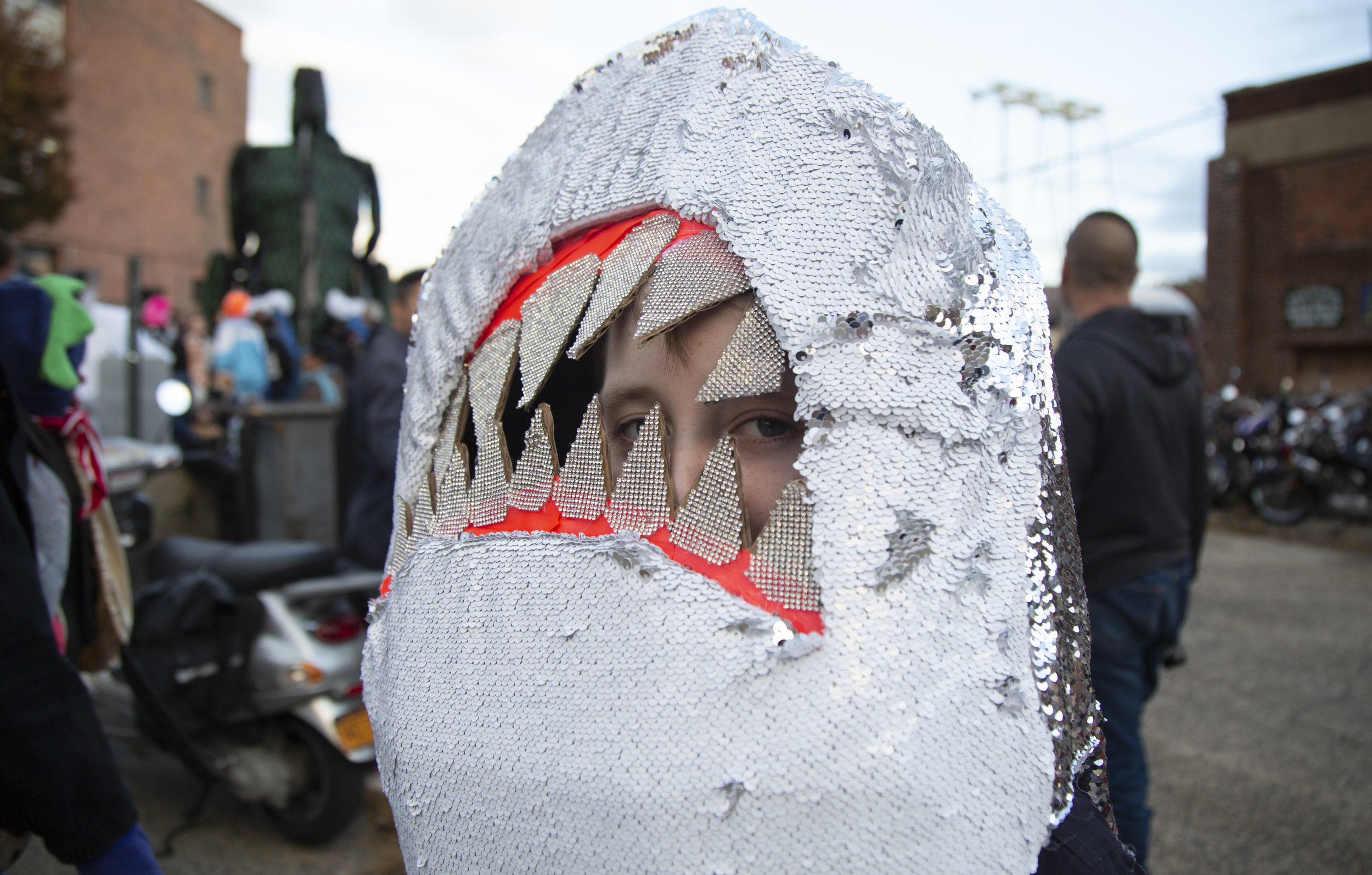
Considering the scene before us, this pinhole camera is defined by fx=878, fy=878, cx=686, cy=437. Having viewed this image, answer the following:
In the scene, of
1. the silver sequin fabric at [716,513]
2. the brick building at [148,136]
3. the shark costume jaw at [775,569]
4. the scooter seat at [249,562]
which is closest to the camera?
the shark costume jaw at [775,569]

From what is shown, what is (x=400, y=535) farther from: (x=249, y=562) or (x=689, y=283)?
(x=249, y=562)

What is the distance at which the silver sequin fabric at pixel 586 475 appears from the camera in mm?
849

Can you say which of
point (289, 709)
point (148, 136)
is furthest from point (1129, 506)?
point (148, 136)

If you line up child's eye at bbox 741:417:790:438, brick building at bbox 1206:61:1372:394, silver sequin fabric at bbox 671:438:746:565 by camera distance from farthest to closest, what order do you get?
brick building at bbox 1206:61:1372:394 → child's eye at bbox 741:417:790:438 → silver sequin fabric at bbox 671:438:746:565

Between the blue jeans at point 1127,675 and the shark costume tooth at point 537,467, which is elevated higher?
the shark costume tooth at point 537,467

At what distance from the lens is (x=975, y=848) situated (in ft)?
2.21

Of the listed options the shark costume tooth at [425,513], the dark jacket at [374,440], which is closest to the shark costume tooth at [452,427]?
the shark costume tooth at [425,513]

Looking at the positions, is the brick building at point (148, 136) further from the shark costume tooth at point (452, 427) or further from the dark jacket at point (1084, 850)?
the dark jacket at point (1084, 850)

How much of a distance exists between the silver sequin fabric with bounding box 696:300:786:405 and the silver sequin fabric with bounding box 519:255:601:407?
179mm

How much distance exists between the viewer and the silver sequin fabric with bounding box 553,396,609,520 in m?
0.85

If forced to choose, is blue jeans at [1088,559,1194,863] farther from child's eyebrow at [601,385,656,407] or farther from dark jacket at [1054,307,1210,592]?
child's eyebrow at [601,385,656,407]

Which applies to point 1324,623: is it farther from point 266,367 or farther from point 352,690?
point 266,367

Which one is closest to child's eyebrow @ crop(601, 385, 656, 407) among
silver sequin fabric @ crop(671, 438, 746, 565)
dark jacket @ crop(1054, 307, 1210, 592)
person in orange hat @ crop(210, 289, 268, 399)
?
silver sequin fabric @ crop(671, 438, 746, 565)

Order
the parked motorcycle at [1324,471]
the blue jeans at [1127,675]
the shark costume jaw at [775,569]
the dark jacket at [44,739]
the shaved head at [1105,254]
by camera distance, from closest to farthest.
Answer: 1. the shark costume jaw at [775,569]
2. the dark jacket at [44,739]
3. the blue jeans at [1127,675]
4. the shaved head at [1105,254]
5. the parked motorcycle at [1324,471]
